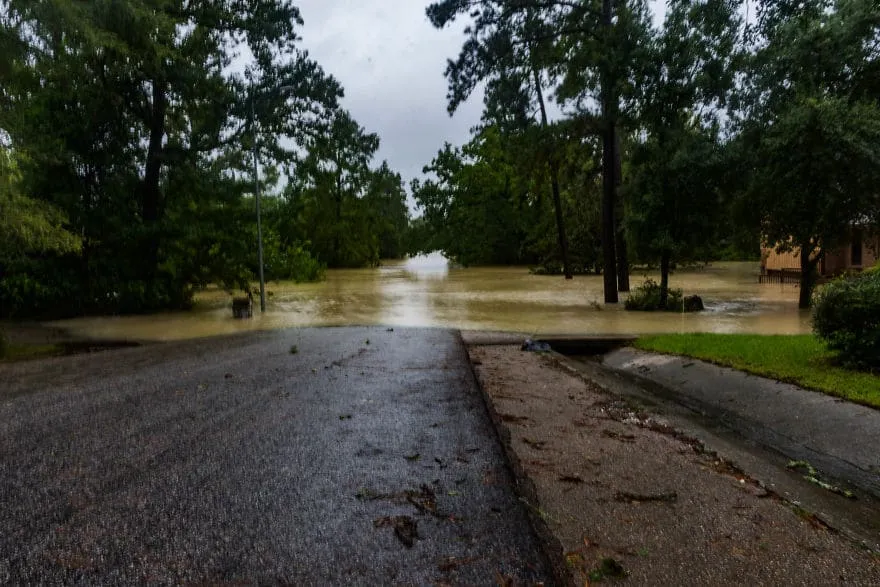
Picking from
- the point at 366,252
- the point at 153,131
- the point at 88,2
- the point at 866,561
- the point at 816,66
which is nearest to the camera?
the point at 866,561

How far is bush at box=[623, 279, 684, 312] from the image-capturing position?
19.3 meters

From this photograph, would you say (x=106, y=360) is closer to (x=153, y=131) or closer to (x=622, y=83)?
(x=153, y=131)

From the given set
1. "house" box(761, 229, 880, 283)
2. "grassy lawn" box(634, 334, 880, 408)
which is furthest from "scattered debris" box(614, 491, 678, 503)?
"house" box(761, 229, 880, 283)

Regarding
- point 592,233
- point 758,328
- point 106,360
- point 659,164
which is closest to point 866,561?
point 106,360

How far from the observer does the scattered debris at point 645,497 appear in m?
3.85

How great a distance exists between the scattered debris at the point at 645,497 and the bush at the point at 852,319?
5.22 metres

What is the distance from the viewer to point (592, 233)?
40.2 meters

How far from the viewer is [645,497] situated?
12.8ft

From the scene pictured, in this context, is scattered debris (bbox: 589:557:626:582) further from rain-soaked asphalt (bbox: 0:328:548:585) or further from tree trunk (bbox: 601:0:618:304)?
tree trunk (bbox: 601:0:618:304)

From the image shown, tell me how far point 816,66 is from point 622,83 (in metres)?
4.83

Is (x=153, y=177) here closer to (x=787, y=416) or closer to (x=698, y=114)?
(x=698, y=114)

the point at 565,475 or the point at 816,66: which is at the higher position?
the point at 816,66

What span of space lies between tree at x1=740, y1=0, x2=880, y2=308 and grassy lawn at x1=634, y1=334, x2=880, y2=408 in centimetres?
559

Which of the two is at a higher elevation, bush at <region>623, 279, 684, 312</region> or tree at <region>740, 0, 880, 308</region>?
tree at <region>740, 0, 880, 308</region>
